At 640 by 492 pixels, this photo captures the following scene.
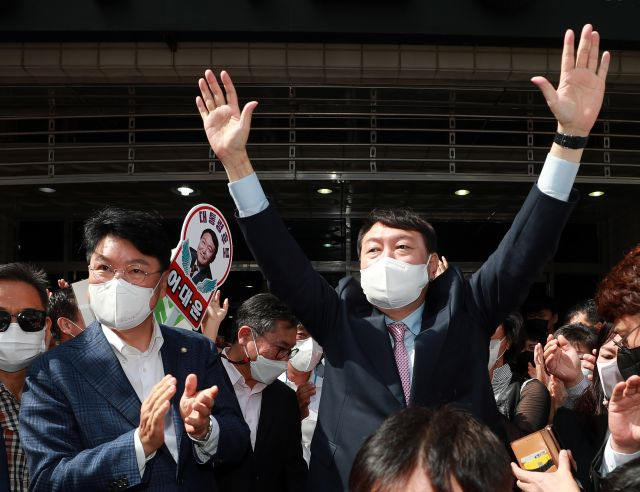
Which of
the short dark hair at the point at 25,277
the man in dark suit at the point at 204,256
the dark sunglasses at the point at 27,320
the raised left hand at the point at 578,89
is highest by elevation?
the raised left hand at the point at 578,89

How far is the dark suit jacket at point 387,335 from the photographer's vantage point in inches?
87.5

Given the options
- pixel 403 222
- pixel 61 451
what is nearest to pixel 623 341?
pixel 403 222

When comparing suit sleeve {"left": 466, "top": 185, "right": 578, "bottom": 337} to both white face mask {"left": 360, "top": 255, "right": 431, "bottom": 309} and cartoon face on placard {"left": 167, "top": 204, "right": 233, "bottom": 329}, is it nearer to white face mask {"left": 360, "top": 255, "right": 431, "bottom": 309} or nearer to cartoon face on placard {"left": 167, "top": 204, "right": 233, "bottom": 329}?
white face mask {"left": 360, "top": 255, "right": 431, "bottom": 309}

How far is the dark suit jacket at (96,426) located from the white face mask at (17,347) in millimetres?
306

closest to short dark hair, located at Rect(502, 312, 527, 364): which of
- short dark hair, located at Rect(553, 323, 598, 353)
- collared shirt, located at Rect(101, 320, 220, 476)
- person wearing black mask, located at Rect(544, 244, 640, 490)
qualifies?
short dark hair, located at Rect(553, 323, 598, 353)

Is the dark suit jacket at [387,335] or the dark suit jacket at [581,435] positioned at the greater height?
the dark suit jacket at [387,335]

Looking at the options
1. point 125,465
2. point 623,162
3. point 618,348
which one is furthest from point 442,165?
point 125,465

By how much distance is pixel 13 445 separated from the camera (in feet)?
8.01

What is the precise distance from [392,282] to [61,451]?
114cm

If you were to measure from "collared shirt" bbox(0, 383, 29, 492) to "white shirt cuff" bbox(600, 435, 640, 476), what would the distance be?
1.85 m

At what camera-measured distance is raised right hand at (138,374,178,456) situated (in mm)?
1924

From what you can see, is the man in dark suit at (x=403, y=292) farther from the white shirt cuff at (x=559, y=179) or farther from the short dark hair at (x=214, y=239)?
the short dark hair at (x=214, y=239)

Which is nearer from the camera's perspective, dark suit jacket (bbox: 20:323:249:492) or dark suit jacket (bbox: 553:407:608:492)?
dark suit jacket (bbox: 20:323:249:492)

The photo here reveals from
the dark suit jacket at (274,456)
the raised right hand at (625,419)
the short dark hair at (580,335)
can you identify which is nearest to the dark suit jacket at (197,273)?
the dark suit jacket at (274,456)
